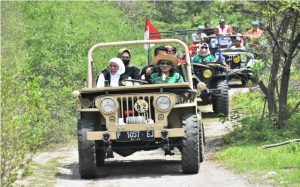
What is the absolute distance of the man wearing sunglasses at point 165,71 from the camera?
12.9 meters

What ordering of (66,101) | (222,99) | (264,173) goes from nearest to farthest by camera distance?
(264,173) < (66,101) < (222,99)

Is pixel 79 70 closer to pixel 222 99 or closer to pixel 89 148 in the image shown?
pixel 222 99

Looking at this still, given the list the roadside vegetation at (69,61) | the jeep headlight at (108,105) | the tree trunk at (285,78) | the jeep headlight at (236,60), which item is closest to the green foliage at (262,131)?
the roadside vegetation at (69,61)

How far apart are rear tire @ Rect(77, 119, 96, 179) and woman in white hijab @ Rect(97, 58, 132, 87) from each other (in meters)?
1.17

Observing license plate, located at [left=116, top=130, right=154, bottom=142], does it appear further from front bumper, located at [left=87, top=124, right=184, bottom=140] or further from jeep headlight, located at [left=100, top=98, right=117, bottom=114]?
jeep headlight, located at [left=100, top=98, right=117, bottom=114]

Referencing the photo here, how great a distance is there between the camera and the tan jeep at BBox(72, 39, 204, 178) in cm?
1174

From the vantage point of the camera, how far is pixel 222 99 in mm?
18922

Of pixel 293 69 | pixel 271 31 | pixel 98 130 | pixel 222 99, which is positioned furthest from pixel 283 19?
pixel 293 69

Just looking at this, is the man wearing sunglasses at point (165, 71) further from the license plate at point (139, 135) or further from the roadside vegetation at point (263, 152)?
the roadside vegetation at point (263, 152)

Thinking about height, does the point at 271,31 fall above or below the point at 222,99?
above

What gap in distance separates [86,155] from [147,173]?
3.33 feet

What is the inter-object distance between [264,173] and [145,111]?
189 cm

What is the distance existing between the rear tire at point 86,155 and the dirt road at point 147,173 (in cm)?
13

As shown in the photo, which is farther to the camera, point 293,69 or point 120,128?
point 293,69
